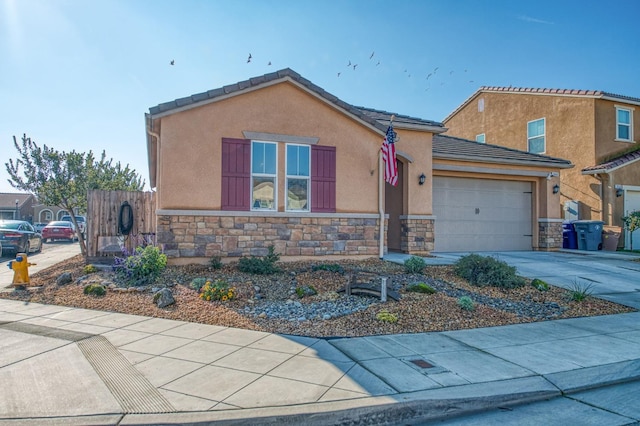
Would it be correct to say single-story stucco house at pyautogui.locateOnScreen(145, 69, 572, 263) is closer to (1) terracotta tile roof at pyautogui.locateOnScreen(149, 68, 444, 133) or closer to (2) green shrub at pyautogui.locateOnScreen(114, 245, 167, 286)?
(1) terracotta tile roof at pyautogui.locateOnScreen(149, 68, 444, 133)

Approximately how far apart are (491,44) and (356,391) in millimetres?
11913

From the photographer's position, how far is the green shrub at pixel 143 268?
804 cm

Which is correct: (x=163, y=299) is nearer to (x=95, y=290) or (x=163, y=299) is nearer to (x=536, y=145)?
(x=95, y=290)

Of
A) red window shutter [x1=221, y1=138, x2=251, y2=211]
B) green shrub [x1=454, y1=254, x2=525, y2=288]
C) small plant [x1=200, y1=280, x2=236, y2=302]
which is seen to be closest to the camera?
small plant [x1=200, y1=280, x2=236, y2=302]

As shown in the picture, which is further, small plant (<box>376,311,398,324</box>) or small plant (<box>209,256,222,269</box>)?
small plant (<box>209,256,222,269</box>)

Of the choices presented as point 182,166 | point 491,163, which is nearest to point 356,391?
point 182,166

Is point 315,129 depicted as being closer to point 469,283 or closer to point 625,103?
point 469,283

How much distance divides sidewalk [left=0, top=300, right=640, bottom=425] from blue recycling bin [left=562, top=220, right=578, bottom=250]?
11020 millimetres

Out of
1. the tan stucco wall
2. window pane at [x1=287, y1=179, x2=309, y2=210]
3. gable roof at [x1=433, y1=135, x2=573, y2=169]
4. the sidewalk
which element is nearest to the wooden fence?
the tan stucco wall

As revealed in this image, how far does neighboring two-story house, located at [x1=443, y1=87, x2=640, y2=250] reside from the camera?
16.1 meters

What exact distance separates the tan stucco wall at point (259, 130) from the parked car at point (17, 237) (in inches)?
378

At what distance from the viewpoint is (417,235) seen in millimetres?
12117

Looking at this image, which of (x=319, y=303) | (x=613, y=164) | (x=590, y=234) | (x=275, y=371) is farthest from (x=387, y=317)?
(x=613, y=164)

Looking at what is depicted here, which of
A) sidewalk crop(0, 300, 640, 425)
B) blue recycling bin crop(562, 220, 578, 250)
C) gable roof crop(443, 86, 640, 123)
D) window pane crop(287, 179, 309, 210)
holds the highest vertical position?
gable roof crop(443, 86, 640, 123)
